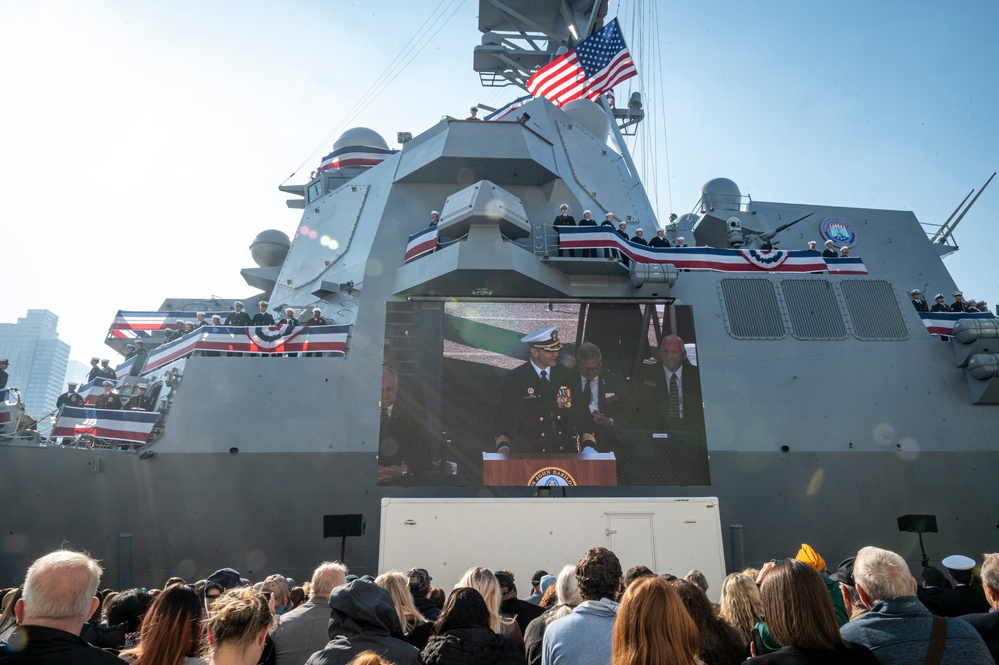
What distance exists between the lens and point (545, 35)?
19.8 m

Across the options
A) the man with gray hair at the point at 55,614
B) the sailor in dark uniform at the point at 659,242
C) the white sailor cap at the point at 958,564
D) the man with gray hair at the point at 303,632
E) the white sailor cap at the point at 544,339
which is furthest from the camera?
the sailor in dark uniform at the point at 659,242

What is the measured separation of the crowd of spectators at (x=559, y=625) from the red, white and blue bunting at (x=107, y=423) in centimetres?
741

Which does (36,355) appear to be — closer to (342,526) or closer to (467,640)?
(342,526)

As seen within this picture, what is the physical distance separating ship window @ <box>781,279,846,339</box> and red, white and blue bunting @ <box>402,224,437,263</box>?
6.78m

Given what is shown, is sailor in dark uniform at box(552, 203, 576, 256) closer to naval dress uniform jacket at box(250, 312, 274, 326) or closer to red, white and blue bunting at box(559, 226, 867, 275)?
red, white and blue bunting at box(559, 226, 867, 275)

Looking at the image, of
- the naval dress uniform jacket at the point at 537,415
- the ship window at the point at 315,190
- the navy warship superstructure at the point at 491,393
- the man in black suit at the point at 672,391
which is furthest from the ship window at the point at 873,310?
the ship window at the point at 315,190

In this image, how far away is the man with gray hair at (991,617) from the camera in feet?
10.3

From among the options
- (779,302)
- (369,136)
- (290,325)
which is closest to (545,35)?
(369,136)

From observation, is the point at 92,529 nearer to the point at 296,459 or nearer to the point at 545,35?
the point at 296,459

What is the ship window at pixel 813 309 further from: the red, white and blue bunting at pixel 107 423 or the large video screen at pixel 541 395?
the red, white and blue bunting at pixel 107 423

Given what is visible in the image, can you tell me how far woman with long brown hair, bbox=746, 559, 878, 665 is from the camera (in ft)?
7.47

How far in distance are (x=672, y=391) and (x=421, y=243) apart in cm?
534

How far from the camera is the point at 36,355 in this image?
162 m

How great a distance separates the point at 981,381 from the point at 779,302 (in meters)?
3.54
